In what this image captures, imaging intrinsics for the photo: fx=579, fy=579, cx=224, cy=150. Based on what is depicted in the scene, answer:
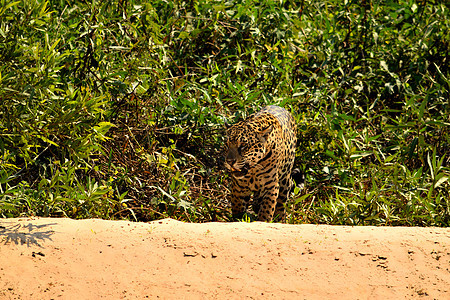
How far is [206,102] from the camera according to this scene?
6738 mm

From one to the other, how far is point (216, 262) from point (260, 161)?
6.22 feet

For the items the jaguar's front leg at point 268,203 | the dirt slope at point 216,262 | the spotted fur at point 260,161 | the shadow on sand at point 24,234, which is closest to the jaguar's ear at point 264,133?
the spotted fur at point 260,161

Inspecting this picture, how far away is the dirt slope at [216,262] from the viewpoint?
348cm

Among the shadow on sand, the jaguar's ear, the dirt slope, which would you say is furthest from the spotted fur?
the shadow on sand

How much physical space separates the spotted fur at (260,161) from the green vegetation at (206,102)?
0.27 m

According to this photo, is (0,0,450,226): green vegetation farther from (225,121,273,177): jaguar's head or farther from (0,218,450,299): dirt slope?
(0,218,450,299): dirt slope

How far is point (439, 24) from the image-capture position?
7.64 meters

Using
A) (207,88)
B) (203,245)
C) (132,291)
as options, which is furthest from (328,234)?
(207,88)

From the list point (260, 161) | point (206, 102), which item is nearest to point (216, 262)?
point (260, 161)

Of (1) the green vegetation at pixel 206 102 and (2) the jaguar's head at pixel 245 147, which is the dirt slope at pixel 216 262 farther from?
(2) the jaguar's head at pixel 245 147

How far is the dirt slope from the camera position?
3.48 meters

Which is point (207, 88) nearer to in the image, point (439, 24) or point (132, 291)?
point (439, 24)

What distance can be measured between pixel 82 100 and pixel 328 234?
7.45ft

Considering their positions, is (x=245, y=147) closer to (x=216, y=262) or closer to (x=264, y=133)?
(x=264, y=133)
